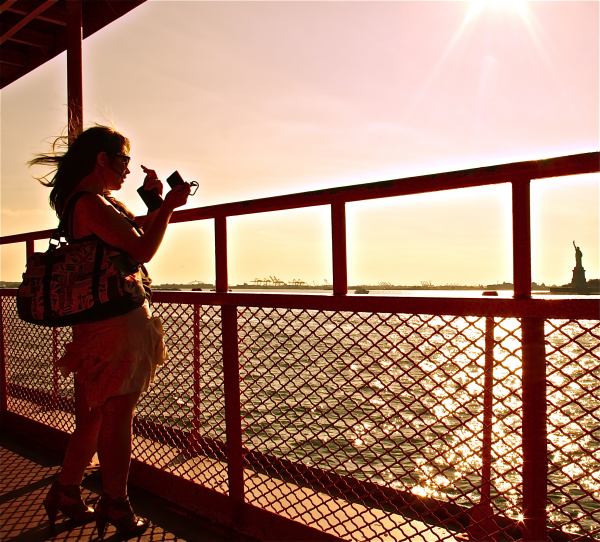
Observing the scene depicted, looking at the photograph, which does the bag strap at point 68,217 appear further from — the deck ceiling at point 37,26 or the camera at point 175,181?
the deck ceiling at point 37,26

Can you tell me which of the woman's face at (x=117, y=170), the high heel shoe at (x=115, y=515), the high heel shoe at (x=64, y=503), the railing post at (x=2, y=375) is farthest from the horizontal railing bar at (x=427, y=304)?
the railing post at (x=2, y=375)

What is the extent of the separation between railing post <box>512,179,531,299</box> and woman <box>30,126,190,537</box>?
50.7 inches

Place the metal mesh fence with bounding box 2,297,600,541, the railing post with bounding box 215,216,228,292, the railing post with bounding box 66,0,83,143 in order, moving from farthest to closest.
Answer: the railing post with bounding box 66,0,83,143
the railing post with bounding box 215,216,228,292
the metal mesh fence with bounding box 2,297,600,541

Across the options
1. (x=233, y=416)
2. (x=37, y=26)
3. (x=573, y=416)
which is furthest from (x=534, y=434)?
(x=37, y=26)

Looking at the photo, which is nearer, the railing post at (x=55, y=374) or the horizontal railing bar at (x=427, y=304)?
the horizontal railing bar at (x=427, y=304)

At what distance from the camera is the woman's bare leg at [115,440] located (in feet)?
7.49

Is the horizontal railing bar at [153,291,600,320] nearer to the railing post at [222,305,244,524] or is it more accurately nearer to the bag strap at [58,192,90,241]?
the railing post at [222,305,244,524]

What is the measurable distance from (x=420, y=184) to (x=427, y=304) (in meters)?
0.43

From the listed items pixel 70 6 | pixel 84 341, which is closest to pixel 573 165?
pixel 84 341

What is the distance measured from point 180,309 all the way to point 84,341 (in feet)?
2.67

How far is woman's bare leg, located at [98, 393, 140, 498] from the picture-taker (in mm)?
2283

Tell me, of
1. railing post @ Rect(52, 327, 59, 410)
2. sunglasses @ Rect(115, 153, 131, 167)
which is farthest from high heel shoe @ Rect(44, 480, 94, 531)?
railing post @ Rect(52, 327, 59, 410)

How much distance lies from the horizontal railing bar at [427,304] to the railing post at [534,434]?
0.07m

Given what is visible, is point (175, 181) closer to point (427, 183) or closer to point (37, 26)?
point (427, 183)
